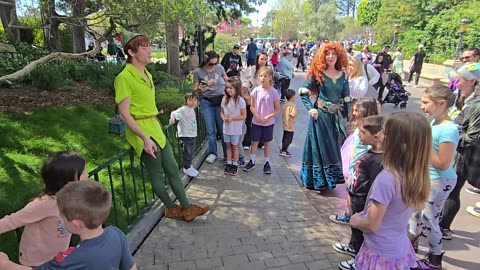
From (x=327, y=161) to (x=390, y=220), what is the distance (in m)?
2.41

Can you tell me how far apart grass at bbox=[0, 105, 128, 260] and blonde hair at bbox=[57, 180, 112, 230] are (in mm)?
2012

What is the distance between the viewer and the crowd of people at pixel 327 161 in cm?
186

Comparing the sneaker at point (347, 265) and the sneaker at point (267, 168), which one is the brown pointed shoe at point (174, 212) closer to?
the sneaker at point (347, 265)

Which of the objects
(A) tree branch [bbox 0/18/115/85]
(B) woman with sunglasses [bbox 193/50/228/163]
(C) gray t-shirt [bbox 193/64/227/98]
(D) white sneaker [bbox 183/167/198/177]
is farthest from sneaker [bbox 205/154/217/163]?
(A) tree branch [bbox 0/18/115/85]

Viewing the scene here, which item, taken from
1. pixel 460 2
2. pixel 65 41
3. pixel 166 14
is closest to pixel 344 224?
pixel 166 14

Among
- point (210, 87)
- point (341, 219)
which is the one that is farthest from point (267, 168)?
point (341, 219)

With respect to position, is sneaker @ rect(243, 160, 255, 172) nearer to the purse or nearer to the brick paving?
the brick paving

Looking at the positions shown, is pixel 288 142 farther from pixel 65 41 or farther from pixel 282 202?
pixel 65 41

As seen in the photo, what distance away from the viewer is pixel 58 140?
5.81 m

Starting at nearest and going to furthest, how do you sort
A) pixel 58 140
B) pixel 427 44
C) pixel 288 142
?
pixel 58 140 → pixel 288 142 → pixel 427 44

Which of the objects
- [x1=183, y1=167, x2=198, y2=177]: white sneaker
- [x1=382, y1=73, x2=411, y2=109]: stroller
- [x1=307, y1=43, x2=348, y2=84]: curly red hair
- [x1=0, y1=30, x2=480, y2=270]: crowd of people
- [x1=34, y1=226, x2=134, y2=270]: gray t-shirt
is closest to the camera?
[x1=34, y1=226, x2=134, y2=270]: gray t-shirt

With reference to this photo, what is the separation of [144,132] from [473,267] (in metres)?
3.22

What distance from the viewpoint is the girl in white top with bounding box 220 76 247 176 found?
5145 millimetres

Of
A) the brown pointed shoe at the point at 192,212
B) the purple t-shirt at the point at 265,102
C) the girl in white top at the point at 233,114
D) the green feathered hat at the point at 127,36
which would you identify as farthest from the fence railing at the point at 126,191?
the purple t-shirt at the point at 265,102
